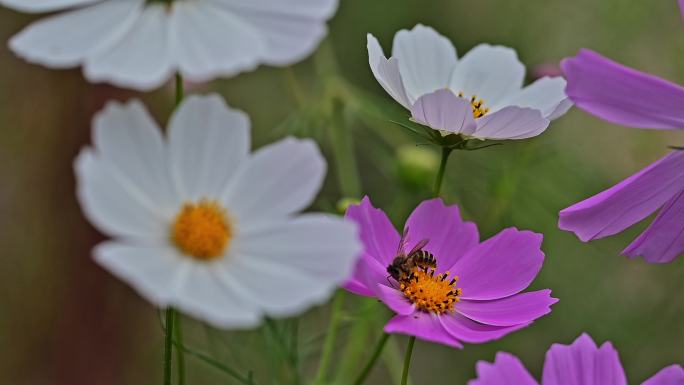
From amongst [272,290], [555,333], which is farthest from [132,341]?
[272,290]

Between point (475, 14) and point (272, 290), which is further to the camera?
point (475, 14)

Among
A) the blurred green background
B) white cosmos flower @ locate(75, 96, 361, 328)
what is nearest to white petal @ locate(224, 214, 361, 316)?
white cosmos flower @ locate(75, 96, 361, 328)

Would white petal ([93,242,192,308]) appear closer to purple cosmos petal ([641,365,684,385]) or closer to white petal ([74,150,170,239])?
white petal ([74,150,170,239])

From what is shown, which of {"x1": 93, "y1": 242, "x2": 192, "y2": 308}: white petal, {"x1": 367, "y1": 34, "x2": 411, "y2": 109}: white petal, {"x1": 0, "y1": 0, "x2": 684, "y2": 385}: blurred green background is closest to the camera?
{"x1": 93, "y1": 242, "x2": 192, "y2": 308}: white petal

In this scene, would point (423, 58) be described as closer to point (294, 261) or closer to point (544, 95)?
point (544, 95)

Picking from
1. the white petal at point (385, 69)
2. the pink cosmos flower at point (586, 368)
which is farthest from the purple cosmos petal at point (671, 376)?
the white petal at point (385, 69)

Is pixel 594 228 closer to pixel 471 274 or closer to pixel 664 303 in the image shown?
pixel 471 274
